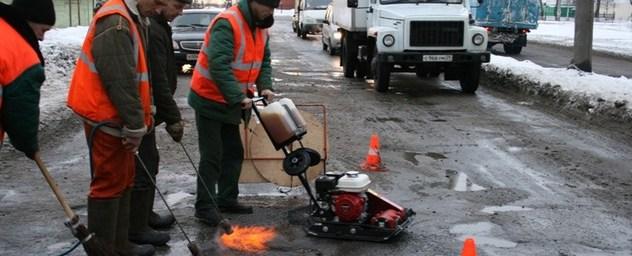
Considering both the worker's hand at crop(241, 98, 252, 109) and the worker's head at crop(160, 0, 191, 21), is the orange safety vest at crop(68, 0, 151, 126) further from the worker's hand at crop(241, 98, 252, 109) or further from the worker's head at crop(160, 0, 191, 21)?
the worker's hand at crop(241, 98, 252, 109)

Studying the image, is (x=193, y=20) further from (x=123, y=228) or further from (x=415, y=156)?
(x=123, y=228)

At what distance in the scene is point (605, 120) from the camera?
11211 mm

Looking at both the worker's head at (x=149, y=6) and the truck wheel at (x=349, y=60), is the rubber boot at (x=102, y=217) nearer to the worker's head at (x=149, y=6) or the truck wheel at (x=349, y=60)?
the worker's head at (x=149, y=6)

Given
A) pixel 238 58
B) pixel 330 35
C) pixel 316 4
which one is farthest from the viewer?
pixel 316 4

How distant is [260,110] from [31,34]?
200cm

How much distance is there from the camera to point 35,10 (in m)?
3.79

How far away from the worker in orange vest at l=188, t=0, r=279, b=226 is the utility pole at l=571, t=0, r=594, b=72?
12.3 meters

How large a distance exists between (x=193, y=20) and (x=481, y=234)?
15162 mm

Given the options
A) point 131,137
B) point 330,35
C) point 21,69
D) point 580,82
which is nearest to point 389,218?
point 131,137

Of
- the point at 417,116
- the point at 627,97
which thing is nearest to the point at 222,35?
the point at 417,116

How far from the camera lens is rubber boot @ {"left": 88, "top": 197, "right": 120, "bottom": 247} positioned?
14.4 ft

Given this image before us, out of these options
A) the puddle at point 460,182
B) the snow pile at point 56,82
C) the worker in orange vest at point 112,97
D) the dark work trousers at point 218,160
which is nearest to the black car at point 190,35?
the snow pile at point 56,82

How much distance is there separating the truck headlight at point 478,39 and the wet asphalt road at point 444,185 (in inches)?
87.3

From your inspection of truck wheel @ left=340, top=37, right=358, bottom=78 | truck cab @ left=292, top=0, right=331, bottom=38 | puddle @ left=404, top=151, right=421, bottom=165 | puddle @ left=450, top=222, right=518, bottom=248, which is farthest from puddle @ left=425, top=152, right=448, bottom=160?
truck cab @ left=292, top=0, right=331, bottom=38
